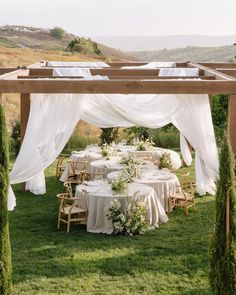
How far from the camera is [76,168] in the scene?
584 inches

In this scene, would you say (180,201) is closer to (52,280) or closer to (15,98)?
(52,280)

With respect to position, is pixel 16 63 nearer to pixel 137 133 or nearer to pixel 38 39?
pixel 137 133

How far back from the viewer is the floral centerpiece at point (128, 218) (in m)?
10.1

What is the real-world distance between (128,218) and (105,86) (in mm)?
2470

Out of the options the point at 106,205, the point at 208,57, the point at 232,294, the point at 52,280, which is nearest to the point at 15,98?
the point at 106,205

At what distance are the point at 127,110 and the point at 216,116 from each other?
908cm

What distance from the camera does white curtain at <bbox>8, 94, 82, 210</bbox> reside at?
10945mm

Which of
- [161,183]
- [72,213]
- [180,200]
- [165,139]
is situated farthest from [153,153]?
[72,213]

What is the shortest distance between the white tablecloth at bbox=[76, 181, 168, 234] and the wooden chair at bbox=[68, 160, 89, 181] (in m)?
3.44

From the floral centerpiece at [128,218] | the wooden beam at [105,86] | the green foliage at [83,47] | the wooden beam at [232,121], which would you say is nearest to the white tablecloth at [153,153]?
the wooden beam at [232,121]

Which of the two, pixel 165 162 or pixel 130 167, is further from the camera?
pixel 165 162

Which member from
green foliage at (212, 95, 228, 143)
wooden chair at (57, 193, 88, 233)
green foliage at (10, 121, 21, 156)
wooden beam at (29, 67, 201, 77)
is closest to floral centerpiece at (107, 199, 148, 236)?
wooden chair at (57, 193, 88, 233)

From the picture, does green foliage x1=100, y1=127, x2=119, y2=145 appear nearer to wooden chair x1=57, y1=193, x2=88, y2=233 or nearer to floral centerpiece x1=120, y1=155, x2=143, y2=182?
floral centerpiece x1=120, y1=155, x2=143, y2=182

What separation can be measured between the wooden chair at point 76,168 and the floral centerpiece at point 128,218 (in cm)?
434
